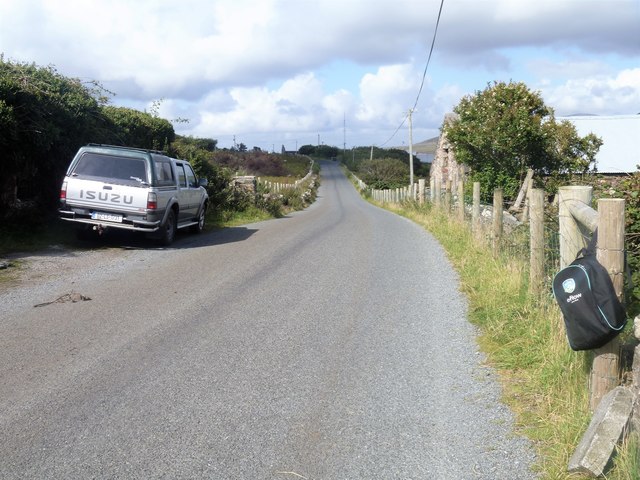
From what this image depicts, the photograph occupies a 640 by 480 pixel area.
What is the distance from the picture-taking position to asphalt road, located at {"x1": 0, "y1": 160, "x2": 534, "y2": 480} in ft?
13.4

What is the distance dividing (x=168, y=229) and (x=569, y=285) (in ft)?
36.3

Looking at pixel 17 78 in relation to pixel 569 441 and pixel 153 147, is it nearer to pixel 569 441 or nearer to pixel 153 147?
pixel 153 147

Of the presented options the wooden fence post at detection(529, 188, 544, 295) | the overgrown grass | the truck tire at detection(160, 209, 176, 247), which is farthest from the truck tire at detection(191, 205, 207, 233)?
the wooden fence post at detection(529, 188, 544, 295)

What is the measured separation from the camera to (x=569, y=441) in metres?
4.02

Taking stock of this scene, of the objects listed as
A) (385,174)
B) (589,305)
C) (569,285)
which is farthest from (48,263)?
(385,174)

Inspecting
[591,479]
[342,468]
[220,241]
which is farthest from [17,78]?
[591,479]

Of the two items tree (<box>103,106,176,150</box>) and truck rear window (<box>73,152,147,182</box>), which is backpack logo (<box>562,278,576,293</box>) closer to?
truck rear window (<box>73,152,147,182</box>)

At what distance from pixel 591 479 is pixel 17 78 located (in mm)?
12455

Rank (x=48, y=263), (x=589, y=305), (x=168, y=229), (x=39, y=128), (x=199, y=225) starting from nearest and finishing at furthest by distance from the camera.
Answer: (x=589, y=305), (x=48, y=263), (x=39, y=128), (x=168, y=229), (x=199, y=225)

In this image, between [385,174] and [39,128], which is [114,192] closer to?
[39,128]

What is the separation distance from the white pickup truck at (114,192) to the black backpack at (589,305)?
10.2 metres

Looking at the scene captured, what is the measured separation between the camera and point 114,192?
509 inches

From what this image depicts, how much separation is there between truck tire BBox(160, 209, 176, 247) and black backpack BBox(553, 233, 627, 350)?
10.6 meters

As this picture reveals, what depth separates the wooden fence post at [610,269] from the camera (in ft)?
13.8
